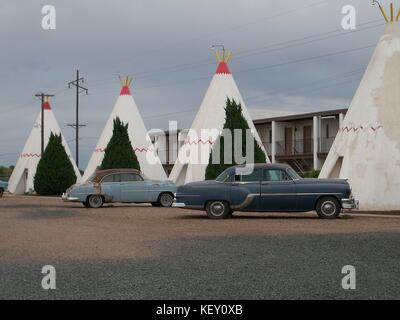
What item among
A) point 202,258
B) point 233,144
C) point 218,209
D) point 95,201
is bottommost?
point 202,258

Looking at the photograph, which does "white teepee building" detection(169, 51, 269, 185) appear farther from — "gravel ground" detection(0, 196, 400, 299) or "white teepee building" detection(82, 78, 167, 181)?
"gravel ground" detection(0, 196, 400, 299)

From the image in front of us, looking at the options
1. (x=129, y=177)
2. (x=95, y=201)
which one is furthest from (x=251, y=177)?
(x=95, y=201)

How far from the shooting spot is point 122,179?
21312mm

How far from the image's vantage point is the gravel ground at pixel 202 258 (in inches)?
251

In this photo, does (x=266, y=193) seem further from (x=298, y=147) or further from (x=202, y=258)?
(x=298, y=147)

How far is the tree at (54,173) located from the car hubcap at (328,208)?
23630 mm

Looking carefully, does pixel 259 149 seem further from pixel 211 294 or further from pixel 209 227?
pixel 211 294

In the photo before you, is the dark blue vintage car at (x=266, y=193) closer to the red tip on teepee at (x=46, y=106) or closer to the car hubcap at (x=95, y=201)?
the car hubcap at (x=95, y=201)

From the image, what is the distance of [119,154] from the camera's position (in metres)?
30.2

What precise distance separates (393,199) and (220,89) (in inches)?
551

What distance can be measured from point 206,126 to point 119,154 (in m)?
4.42

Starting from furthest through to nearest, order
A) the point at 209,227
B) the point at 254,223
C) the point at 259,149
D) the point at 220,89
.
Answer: the point at 220,89, the point at 259,149, the point at 254,223, the point at 209,227

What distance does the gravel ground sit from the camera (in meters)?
6.39
